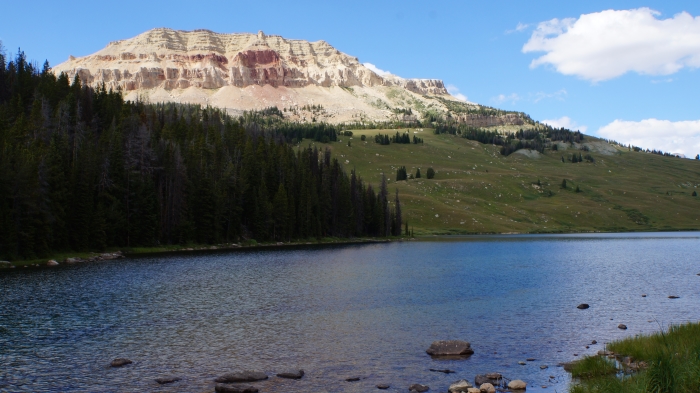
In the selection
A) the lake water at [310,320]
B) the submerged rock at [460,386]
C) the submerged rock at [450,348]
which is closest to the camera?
the submerged rock at [460,386]

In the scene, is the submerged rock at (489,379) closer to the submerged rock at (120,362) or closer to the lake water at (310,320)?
the lake water at (310,320)

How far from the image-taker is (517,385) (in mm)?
24703

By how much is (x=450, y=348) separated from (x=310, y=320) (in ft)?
44.8

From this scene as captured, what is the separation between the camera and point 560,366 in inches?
1122

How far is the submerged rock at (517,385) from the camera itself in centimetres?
2461

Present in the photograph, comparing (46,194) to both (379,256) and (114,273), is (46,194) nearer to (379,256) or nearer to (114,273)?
(114,273)

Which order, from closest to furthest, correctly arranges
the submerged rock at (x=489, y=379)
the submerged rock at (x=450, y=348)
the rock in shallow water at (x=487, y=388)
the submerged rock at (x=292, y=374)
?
the rock in shallow water at (x=487, y=388) → the submerged rock at (x=489, y=379) → the submerged rock at (x=292, y=374) → the submerged rock at (x=450, y=348)

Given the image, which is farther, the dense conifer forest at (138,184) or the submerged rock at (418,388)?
the dense conifer forest at (138,184)

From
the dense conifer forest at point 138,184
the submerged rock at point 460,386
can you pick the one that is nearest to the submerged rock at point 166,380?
the submerged rock at point 460,386

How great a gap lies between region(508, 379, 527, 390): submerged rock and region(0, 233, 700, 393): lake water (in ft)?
1.93

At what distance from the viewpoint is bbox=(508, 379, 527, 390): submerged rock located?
80.7 feet

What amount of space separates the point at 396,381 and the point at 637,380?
1163cm

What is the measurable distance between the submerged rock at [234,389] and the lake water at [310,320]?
3.42 ft

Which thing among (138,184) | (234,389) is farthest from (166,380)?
(138,184)
